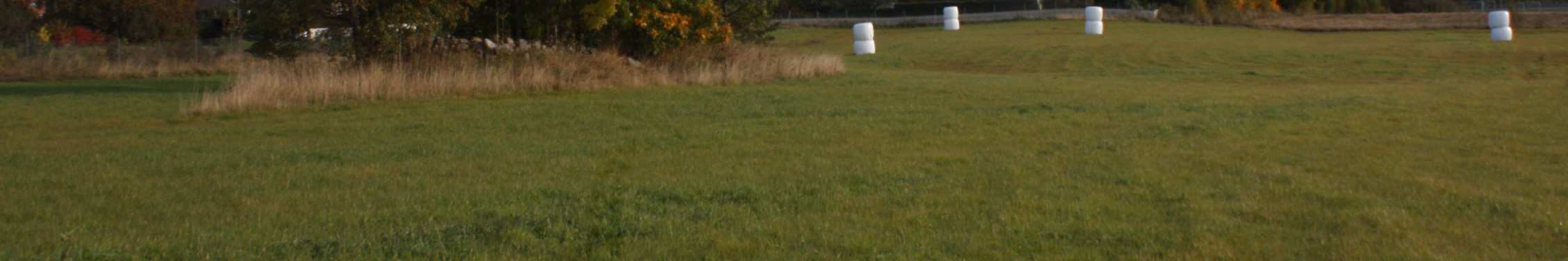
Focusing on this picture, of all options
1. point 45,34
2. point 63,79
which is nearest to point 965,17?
point 45,34

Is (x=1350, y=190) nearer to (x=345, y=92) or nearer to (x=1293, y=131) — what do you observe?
(x=1293, y=131)

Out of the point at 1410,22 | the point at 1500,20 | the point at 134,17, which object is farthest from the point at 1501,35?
the point at 134,17

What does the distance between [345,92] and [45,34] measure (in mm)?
30041

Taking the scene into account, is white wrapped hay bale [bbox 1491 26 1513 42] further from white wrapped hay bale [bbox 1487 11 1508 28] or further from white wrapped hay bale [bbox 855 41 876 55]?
white wrapped hay bale [bbox 855 41 876 55]

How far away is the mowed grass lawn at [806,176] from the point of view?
676 cm

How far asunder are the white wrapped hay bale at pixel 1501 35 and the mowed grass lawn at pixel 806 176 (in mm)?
21046

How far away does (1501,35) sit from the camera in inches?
1510

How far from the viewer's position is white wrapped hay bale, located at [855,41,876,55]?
122 feet

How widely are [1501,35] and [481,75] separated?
30.5 metres

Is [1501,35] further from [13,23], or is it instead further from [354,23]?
[13,23]

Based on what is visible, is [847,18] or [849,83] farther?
[847,18]

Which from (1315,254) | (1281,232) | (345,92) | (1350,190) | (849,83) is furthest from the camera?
(849,83)

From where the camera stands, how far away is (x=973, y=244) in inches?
263

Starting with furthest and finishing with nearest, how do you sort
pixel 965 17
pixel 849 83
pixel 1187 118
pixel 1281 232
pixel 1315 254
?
1. pixel 965 17
2. pixel 849 83
3. pixel 1187 118
4. pixel 1281 232
5. pixel 1315 254
